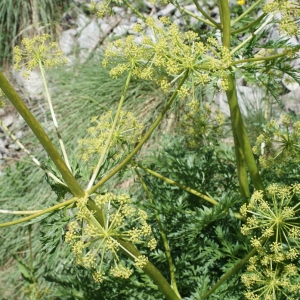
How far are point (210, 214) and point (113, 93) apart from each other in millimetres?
3404

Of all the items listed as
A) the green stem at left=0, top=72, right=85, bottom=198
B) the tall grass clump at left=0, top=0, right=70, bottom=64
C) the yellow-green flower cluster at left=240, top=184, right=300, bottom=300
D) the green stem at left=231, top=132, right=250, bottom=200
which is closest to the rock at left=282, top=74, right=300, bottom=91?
the green stem at left=231, top=132, right=250, bottom=200

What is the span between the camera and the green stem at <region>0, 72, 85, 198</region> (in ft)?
5.42

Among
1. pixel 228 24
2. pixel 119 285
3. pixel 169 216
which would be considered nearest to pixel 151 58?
pixel 228 24

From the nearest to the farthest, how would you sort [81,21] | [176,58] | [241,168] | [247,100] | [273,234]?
1. [176,58]
2. [273,234]
3. [241,168]
4. [247,100]
5. [81,21]

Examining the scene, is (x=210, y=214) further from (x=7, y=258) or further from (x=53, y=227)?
(x=7, y=258)

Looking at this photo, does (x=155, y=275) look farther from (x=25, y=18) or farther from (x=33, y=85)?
(x=25, y=18)

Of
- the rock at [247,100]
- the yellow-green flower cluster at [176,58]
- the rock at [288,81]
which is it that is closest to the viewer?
the yellow-green flower cluster at [176,58]

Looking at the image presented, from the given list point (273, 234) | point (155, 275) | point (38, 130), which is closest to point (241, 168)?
point (273, 234)

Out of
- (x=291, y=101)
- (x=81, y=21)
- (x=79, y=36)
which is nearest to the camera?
(x=291, y=101)

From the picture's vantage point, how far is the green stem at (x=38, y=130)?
165 cm

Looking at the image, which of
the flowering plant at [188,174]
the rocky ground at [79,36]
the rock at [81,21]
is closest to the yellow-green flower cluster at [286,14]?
the flowering plant at [188,174]

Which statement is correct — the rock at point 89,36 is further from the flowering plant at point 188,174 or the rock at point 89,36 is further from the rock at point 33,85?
the flowering plant at point 188,174

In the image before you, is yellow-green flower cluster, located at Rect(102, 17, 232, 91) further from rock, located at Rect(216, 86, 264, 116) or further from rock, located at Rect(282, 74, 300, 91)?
rock, located at Rect(216, 86, 264, 116)

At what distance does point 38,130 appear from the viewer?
1798mm
